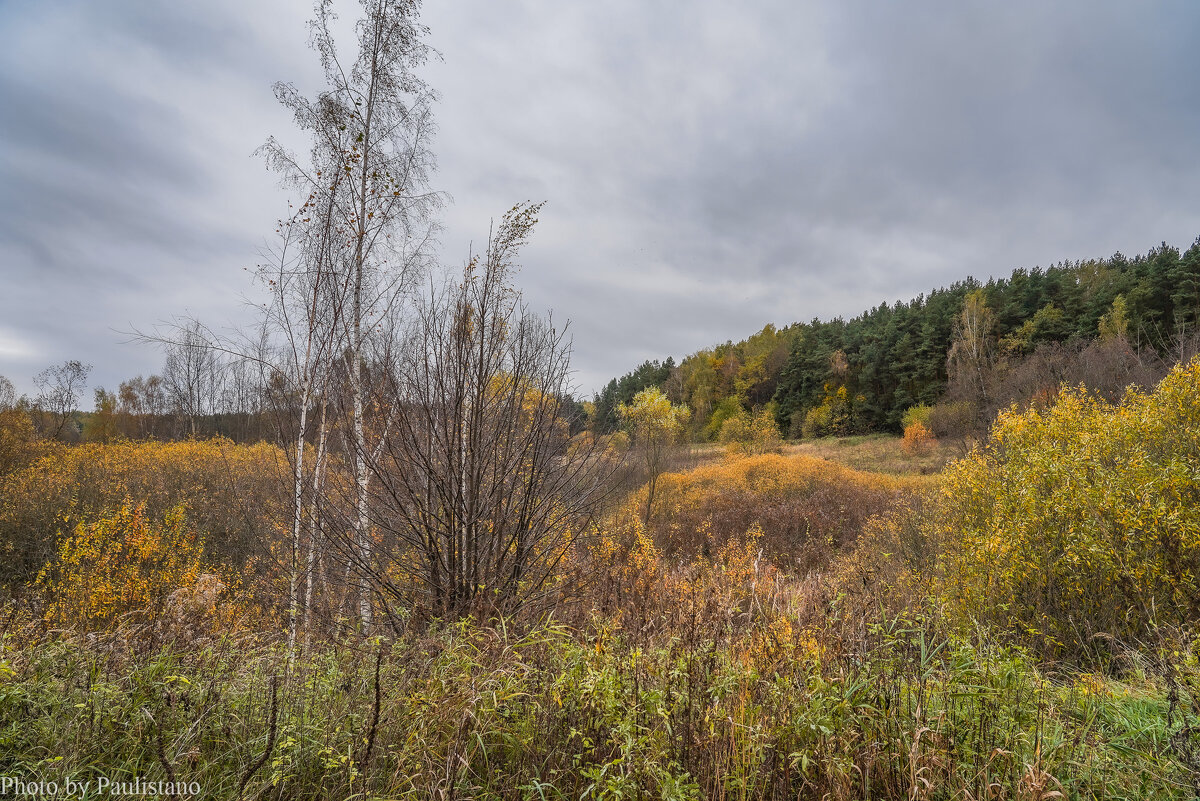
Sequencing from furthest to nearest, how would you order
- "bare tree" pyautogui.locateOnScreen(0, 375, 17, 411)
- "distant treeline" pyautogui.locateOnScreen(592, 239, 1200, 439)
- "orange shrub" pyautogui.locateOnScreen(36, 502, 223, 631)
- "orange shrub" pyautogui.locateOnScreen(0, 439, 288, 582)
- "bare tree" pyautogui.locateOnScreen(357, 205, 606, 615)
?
"distant treeline" pyautogui.locateOnScreen(592, 239, 1200, 439) → "bare tree" pyautogui.locateOnScreen(0, 375, 17, 411) → "orange shrub" pyautogui.locateOnScreen(0, 439, 288, 582) → "orange shrub" pyautogui.locateOnScreen(36, 502, 223, 631) → "bare tree" pyautogui.locateOnScreen(357, 205, 606, 615)

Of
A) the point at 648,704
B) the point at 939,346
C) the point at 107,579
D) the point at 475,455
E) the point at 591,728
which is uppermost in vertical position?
the point at 939,346

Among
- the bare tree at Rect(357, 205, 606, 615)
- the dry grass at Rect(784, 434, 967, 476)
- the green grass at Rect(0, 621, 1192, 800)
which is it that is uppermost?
the bare tree at Rect(357, 205, 606, 615)

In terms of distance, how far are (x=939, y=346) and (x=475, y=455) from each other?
48.9 meters

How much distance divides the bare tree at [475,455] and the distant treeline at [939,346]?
1685 cm

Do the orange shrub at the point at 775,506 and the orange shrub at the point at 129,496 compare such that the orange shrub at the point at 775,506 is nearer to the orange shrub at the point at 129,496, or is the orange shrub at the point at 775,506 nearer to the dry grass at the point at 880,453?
the dry grass at the point at 880,453

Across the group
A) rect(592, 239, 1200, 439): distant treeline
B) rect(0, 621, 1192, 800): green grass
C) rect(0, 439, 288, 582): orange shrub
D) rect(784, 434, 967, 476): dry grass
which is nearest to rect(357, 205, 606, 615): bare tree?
rect(0, 621, 1192, 800): green grass

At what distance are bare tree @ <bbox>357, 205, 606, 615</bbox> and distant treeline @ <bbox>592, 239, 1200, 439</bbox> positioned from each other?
16.9 m

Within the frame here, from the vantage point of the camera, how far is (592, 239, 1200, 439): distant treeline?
29047mm

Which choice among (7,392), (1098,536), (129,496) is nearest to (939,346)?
(1098,536)

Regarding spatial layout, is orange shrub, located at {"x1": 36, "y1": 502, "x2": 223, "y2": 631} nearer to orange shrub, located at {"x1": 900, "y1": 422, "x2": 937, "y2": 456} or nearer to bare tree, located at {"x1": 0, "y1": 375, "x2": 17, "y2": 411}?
bare tree, located at {"x1": 0, "y1": 375, "x2": 17, "y2": 411}

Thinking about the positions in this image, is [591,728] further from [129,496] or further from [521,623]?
[129,496]

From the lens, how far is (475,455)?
368 cm

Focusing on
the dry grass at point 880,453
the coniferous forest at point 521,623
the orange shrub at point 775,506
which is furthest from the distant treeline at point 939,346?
the coniferous forest at point 521,623

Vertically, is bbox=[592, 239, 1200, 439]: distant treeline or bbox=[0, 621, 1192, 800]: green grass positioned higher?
bbox=[592, 239, 1200, 439]: distant treeline
